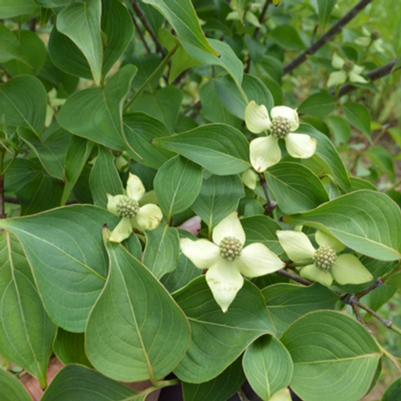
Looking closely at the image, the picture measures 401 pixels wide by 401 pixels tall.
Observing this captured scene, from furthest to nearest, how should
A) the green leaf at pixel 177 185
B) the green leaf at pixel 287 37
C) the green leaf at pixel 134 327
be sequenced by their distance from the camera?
the green leaf at pixel 287 37, the green leaf at pixel 177 185, the green leaf at pixel 134 327

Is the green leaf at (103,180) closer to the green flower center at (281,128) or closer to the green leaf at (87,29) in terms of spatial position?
the green leaf at (87,29)

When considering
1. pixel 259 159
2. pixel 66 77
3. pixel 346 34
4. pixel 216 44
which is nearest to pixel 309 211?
pixel 259 159

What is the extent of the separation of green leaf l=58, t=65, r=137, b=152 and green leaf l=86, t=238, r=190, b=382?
0.54ft

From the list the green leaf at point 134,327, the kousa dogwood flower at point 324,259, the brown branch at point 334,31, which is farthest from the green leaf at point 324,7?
the green leaf at point 134,327

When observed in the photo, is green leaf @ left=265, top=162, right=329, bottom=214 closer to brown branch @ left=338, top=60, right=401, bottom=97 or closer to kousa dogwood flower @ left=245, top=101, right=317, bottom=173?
kousa dogwood flower @ left=245, top=101, right=317, bottom=173

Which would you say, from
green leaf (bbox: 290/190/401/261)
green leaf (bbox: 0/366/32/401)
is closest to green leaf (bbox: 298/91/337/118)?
green leaf (bbox: 290/190/401/261)

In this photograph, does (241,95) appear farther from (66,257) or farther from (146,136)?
(66,257)

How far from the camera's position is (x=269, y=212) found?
68 centimetres

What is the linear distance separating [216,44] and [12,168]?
12.7 inches

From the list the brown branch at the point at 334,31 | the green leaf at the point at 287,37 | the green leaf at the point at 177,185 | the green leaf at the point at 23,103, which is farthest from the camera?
the green leaf at the point at 287,37

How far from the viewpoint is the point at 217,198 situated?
24.4 inches

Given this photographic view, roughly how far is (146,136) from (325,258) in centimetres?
27

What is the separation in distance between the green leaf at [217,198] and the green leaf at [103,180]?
10cm

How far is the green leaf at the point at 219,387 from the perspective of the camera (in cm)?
53
